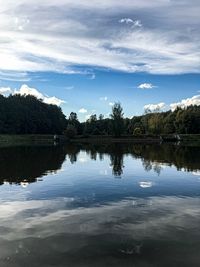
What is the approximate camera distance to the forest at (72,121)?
529 feet

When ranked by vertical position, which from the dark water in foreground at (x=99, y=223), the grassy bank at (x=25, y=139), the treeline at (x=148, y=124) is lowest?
the dark water in foreground at (x=99, y=223)

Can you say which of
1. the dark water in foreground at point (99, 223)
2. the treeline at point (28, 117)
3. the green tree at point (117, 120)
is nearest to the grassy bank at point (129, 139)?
the green tree at point (117, 120)

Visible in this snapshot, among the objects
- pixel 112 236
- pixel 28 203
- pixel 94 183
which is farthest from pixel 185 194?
pixel 112 236

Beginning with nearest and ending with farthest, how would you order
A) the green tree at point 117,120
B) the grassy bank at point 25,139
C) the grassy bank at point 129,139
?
the grassy bank at point 25,139
the grassy bank at point 129,139
the green tree at point 117,120

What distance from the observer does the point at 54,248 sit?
473 inches

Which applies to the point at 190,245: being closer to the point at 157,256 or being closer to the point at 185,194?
the point at 157,256

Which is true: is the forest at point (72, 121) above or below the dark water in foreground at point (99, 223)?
above

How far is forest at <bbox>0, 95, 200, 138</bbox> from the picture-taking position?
161 m

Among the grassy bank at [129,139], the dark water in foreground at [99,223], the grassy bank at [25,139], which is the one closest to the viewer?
the dark water in foreground at [99,223]

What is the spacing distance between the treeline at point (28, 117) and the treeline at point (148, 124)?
9.01 m

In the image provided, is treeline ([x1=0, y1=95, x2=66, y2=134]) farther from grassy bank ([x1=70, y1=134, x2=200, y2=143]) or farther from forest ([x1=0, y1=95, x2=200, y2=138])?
grassy bank ([x1=70, y1=134, x2=200, y2=143])

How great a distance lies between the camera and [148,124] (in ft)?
592

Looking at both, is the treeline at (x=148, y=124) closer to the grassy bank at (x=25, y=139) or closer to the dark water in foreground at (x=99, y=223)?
the grassy bank at (x=25, y=139)

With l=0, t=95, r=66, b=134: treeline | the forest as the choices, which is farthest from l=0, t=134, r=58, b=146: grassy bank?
l=0, t=95, r=66, b=134: treeline
